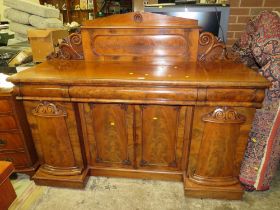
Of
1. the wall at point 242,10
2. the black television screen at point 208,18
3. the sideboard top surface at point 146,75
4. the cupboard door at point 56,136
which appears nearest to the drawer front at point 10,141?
the cupboard door at point 56,136

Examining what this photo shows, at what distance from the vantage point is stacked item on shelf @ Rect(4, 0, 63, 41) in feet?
7.31

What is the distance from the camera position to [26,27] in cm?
238

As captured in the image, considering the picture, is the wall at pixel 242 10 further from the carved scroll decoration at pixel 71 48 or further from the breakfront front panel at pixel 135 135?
the carved scroll decoration at pixel 71 48

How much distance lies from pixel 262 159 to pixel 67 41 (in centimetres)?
160

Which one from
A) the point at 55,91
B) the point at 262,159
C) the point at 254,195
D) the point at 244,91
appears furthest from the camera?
the point at 254,195

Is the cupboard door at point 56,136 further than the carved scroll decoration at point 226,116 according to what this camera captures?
Yes

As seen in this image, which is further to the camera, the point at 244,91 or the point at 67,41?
the point at 67,41

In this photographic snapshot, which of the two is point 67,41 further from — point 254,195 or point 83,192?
point 254,195

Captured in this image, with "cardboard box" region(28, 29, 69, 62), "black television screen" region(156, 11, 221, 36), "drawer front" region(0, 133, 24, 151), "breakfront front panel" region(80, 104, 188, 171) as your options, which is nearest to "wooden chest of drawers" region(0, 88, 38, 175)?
"drawer front" region(0, 133, 24, 151)

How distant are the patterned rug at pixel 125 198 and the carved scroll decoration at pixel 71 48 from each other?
38.7 inches

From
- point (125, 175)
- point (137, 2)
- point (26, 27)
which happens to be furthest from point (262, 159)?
point (137, 2)

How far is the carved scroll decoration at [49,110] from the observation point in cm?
135

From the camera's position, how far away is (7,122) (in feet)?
4.86

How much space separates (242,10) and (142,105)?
4.48 ft
